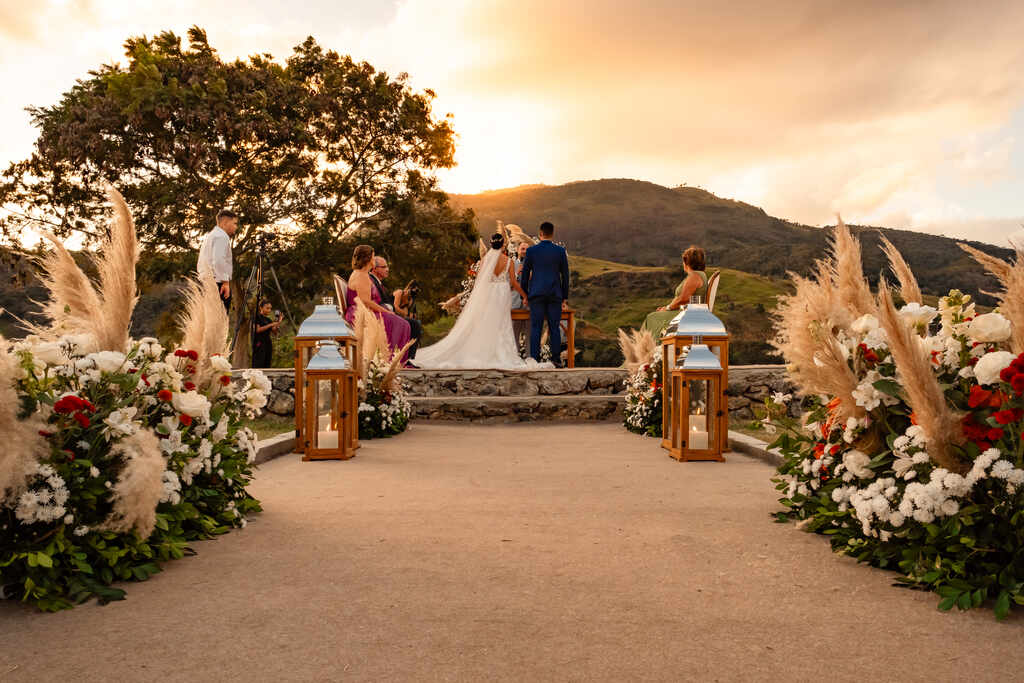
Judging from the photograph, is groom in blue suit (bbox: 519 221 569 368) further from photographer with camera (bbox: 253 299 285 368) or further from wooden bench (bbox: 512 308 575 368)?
photographer with camera (bbox: 253 299 285 368)

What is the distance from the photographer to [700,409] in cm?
762

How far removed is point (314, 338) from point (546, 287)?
23.1ft

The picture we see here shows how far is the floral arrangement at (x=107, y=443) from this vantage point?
3.28 meters

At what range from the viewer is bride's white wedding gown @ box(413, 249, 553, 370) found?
15.2m

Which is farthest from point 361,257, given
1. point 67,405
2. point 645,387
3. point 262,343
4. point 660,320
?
point 67,405

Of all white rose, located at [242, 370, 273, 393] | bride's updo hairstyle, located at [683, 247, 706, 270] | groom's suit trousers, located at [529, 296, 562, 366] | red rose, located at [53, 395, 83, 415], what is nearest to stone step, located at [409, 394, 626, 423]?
groom's suit trousers, located at [529, 296, 562, 366]

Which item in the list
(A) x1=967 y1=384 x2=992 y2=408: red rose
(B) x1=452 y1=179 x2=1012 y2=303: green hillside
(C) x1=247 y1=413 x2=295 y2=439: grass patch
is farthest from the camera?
(B) x1=452 y1=179 x2=1012 y2=303: green hillside

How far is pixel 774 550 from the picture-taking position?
416cm

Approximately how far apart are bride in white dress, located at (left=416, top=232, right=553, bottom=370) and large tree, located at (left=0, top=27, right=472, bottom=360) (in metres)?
11.1

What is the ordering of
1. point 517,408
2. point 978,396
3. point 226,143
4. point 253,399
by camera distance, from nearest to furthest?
1. point 978,396
2. point 253,399
3. point 517,408
4. point 226,143

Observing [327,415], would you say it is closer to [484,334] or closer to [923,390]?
[923,390]

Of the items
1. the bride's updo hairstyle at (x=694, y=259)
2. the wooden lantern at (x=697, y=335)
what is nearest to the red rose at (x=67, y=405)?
the wooden lantern at (x=697, y=335)

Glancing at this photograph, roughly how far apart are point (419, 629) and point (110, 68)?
2790cm

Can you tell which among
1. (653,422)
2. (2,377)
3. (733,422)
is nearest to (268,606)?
(2,377)
